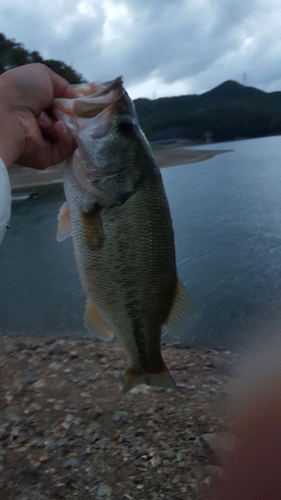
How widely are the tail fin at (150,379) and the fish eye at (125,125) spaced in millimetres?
1298

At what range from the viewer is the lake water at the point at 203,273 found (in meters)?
6.45

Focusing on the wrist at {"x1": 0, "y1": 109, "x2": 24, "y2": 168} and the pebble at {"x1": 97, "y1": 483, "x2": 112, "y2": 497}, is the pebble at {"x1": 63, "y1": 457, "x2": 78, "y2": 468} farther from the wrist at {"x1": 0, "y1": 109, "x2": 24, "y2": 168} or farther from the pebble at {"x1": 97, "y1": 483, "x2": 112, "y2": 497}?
the wrist at {"x1": 0, "y1": 109, "x2": 24, "y2": 168}

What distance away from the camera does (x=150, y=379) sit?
2461mm

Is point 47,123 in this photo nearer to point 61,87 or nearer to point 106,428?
point 61,87

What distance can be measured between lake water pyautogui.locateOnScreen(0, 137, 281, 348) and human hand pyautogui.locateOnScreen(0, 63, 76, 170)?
125 cm

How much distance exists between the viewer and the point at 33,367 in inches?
196

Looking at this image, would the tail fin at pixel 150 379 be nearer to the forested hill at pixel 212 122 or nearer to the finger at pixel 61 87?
the finger at pixel 61 87

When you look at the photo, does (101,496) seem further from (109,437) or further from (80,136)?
(80,136)

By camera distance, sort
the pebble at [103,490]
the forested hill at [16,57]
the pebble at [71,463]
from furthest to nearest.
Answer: the forested hill at [16,57], the pebble at [71,463], the pebble at [103,490]

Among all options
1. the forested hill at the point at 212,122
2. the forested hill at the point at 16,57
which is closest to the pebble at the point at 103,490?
the forested hill at the point at 16,57

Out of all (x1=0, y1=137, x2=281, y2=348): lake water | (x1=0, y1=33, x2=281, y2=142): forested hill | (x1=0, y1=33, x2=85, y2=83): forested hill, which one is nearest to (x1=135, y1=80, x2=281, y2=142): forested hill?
(x1=0, y1=33, x2=281, y2=142): forested hill

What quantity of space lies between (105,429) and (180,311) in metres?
1.92

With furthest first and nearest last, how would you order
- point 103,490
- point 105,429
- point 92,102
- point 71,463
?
1. point 105,429
2. point 71,463
3. point 103,490
4. point 92,102

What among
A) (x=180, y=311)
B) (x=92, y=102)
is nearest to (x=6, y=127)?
(x=92, y=102)
